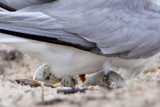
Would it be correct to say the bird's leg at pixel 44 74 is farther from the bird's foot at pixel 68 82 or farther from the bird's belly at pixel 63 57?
the bird's belly at pixel 63 57

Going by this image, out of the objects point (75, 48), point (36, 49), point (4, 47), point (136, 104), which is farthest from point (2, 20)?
point (4, 47)

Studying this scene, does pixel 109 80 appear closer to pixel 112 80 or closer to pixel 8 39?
pixel 112 80

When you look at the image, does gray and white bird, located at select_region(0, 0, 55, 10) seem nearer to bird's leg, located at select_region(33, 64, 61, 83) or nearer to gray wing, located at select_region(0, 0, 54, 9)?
gray wing, located at select_region(0, 0, 54, 9)

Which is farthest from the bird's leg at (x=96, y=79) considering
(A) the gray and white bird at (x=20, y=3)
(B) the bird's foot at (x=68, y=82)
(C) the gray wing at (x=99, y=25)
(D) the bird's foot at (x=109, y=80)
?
(A) the gray and white bird at (x=20, y=3)

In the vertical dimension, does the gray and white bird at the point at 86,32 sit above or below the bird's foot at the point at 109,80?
above

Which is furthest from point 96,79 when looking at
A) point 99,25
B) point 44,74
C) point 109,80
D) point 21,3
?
point 21,3

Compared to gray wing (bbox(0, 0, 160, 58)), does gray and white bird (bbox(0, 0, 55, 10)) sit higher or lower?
higher

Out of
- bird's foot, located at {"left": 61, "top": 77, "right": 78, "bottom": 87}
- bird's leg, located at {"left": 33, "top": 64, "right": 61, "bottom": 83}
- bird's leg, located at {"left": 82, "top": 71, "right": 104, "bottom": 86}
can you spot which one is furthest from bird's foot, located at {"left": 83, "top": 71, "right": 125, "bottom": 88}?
bird's leg, located at {"left": 33, "top": 64, "right": 61, "bottom": 83}

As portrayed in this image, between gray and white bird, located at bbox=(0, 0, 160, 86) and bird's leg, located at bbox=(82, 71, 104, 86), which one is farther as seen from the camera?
bird's leg, located at bbox=(82, 71, 104, 86)
